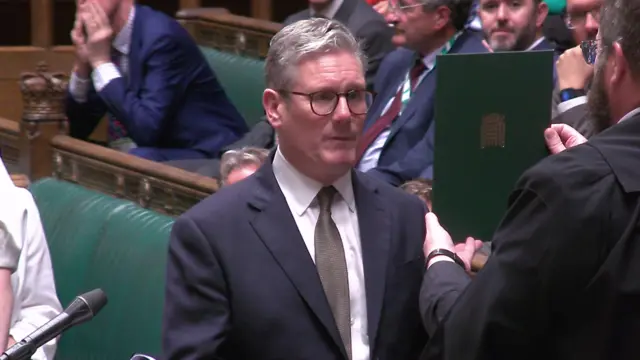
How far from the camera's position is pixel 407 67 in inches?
195

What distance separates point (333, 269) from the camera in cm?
236

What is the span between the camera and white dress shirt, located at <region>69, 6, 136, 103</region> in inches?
209

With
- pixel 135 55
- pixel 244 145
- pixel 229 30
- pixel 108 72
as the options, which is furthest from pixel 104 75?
pixel 229 30

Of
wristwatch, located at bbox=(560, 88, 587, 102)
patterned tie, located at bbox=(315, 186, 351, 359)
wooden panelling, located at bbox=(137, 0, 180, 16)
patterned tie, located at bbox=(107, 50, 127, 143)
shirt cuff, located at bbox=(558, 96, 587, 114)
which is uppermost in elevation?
patterned tie, located at bbox=(315, 186, 351, 359)

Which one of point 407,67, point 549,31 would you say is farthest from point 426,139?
point 549,31

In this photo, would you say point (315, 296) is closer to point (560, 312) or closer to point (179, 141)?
point (560, 312)

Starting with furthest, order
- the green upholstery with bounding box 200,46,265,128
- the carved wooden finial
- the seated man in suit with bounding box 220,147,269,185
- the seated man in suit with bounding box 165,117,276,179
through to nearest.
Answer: the green upholstery with bounding box 200,46,265,128 < the seated man in suit with bounding box 165,117,276,179 < the carved wooden finial < the seated man in suit with bounding box 220,147,269,185

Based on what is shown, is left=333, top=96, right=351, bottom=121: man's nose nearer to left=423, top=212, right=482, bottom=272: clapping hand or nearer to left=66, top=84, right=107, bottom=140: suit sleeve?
left=423, top=212, right=482, bottom=272: clapping hand

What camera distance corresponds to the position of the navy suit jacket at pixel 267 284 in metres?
2.28

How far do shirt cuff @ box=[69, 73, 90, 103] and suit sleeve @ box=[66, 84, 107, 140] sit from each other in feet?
0.04

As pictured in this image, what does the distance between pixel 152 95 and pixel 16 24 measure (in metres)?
2.73

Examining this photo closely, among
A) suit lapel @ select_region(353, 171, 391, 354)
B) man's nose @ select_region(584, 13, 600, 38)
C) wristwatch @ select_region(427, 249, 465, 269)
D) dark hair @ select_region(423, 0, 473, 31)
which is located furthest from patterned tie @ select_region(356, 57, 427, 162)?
wristwatch @ select_region(427, 249, 465, 269)

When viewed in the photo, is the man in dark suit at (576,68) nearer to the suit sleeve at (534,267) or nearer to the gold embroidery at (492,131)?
the gold embroidery at (492,131)

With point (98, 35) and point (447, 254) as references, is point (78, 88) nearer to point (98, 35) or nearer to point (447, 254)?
point (98, 35)
